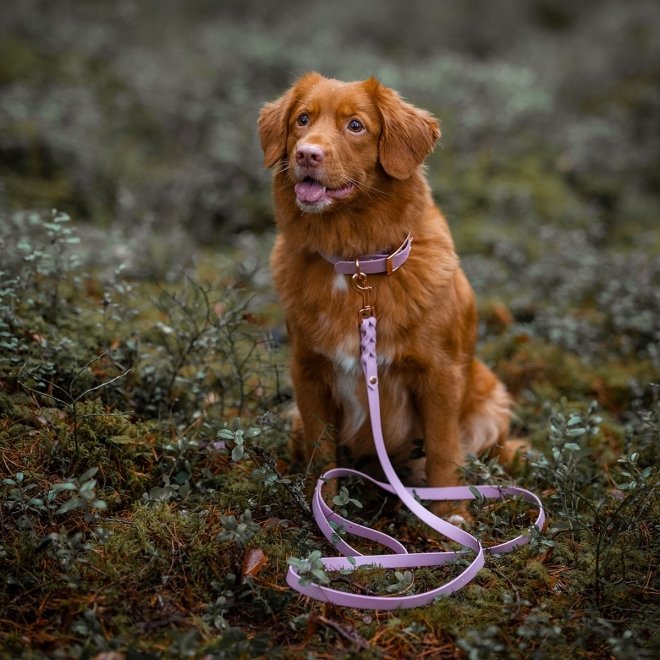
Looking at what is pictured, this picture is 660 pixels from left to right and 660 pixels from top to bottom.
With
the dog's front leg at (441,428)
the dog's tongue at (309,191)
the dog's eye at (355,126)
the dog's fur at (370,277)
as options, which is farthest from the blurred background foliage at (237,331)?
the dog's eye at (355,126)

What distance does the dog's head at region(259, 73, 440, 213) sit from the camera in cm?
302

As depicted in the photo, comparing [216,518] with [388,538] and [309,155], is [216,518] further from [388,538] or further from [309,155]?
[309,155]

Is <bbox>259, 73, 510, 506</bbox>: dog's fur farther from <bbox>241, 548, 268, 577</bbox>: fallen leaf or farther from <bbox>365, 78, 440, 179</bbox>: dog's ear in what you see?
<bbox>241, 548, 268, 577</bbox>: fallen leaf

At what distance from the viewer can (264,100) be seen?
9219mm

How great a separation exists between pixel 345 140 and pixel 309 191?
32cm

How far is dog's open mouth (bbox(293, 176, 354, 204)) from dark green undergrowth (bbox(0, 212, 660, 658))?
2.49 feet

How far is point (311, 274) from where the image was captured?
3242mm

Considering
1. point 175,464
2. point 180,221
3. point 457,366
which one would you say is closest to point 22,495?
point 175,464

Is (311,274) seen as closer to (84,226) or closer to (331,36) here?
(84,226)

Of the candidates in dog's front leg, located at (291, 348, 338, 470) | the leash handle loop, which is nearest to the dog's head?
the leash handle loop

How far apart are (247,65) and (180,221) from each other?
4137 millimetres

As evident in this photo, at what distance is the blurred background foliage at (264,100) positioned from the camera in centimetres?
724

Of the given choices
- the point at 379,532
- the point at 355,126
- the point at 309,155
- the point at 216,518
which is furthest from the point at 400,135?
the point at 216,518

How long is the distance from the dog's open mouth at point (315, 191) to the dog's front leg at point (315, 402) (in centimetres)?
70
